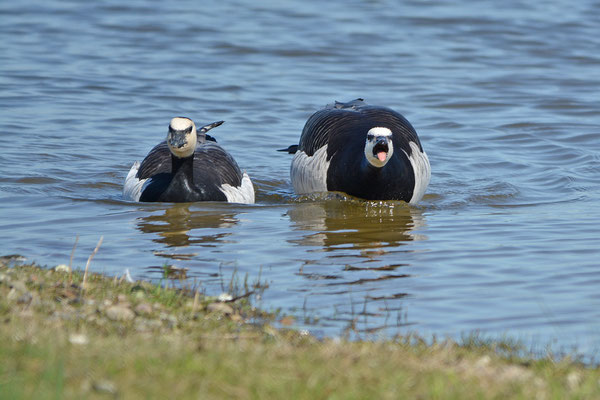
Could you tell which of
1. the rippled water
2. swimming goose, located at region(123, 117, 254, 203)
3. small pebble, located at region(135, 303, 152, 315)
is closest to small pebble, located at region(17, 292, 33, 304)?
small pebble, located at region(135, 303, 152, 315)

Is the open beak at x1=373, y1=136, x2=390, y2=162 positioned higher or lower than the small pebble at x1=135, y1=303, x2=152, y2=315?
higher

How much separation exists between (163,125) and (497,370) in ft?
35.8

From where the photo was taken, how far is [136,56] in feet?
64.0

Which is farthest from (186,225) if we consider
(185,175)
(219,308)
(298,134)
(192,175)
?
(298,134)

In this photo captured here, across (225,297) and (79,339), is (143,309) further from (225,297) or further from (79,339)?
(79,339)

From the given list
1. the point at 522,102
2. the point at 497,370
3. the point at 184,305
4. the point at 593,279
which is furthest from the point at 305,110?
the point at 497,370

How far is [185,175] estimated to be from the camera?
10719 millimetres

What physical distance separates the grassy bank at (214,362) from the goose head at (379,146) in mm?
4124

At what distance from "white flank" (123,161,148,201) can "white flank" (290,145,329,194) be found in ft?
6.01

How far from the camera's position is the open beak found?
390 inches

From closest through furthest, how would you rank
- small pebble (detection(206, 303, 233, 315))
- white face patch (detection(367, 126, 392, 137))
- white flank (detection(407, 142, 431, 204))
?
small pebble (detection(206, 303, 233, 315)) < white face patch (detection(367, 126, 392, 137)) < white flank (detection(407, 142, 431, 204))

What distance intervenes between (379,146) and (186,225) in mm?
2170

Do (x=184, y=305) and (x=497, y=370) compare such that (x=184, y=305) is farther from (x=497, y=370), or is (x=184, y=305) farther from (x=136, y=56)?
(x=136, y=56)

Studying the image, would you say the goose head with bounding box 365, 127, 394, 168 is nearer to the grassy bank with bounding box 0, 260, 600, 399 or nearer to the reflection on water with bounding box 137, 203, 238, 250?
the reflection on water with bounding box 137, 203, 238, 250
